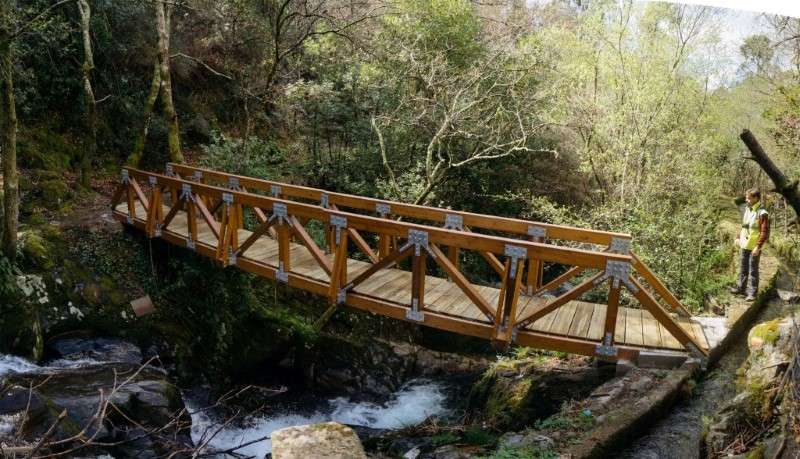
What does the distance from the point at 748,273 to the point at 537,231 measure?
2.52m

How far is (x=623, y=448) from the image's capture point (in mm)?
3270

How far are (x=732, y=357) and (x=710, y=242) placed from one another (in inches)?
124

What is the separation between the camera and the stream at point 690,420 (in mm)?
3268

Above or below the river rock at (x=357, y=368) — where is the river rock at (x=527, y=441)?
above

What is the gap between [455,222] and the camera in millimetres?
4695

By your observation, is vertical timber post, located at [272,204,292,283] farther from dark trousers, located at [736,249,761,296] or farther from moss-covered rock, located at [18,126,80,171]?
moss-covered rock, located at [18,126,80,171]

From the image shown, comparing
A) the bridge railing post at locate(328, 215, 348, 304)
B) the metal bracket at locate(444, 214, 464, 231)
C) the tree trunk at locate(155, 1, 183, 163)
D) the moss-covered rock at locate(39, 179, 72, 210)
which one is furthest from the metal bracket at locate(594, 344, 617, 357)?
the moss-covered rock at locate(39, 179, 72, 210)

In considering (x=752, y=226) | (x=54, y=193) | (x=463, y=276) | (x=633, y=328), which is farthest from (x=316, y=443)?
(x=54, y=193)

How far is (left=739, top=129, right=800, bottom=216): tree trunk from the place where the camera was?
6.34 feet

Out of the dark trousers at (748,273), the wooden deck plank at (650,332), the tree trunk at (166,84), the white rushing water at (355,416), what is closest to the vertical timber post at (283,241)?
the white rushing water at (355,416)

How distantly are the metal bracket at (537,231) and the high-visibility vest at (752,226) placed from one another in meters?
2.19

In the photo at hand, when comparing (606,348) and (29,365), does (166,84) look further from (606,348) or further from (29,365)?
(606,348)

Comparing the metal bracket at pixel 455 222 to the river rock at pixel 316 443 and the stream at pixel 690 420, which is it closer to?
the stream at pixel 690 420

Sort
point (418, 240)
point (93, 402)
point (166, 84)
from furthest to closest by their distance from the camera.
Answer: point (166, 84) → point (93, 402) → point (418, 240)
